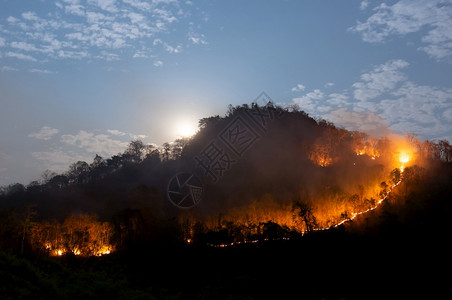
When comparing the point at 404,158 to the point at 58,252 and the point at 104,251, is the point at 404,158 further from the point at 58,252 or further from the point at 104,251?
the point at 58,252

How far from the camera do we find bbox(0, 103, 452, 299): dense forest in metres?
21.7

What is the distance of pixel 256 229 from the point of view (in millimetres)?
32844

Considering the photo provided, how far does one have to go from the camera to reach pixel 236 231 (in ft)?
106

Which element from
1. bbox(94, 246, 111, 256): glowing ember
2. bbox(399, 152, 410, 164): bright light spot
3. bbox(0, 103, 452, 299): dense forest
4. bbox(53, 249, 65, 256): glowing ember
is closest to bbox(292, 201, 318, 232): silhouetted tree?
bbox(0, 103, 452, 299): dense forest

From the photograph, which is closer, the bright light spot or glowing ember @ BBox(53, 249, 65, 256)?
glowing ember @ BBox(53, 249, 65, 256)

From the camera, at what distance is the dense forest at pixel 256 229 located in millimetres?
21706

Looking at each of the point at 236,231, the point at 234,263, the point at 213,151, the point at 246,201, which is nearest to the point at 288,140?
the point at 213,151

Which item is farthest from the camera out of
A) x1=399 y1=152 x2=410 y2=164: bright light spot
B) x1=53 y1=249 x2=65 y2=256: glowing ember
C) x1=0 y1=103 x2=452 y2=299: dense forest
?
x1=399 y1=152 x2=410 y2=164: bright light spot

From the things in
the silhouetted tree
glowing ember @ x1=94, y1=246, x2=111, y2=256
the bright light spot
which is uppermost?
the bright light spot

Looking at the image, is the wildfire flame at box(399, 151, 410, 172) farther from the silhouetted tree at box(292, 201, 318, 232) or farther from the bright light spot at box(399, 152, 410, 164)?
the silhouetted tree at box(292, 201, 318, 232)

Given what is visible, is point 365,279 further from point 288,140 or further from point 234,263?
point 288,140

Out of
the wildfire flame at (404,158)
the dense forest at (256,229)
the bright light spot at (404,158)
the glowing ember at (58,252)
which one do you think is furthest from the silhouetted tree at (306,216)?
the glowing ember at (58,252)

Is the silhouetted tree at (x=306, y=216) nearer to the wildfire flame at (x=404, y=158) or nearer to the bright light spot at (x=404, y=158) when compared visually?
the wildfire flame at (x=404, y=158)

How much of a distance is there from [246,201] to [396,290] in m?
22.3
